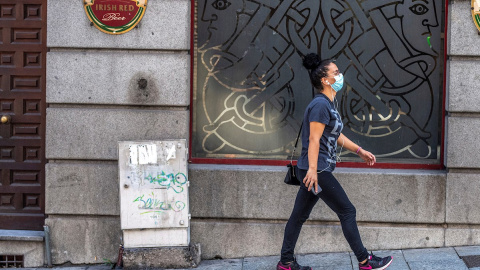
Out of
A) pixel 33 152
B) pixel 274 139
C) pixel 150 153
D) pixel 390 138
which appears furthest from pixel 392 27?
pixel 33 152

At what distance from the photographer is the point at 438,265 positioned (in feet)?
20.9

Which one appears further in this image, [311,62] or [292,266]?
[292,266]

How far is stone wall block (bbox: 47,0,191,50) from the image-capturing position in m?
6.91

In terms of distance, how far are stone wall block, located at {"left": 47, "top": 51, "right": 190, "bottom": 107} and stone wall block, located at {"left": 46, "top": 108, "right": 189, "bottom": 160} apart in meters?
0.13

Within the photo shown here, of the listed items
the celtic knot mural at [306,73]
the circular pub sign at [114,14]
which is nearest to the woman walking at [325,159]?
the celtic knot mural at [306,73]

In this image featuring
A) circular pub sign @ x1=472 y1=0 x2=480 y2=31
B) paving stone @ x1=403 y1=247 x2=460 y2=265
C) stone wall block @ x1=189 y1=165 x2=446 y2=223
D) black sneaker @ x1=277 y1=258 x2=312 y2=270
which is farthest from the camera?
stone wall block @ x1=189 y1=165 x2=446 y2=223

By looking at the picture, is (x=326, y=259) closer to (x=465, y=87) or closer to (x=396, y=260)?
(x=396, y=260)

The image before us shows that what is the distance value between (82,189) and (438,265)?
3.61 metres

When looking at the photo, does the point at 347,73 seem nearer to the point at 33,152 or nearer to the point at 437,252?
the point at 437,252

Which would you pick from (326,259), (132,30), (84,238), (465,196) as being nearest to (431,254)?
(465,196)

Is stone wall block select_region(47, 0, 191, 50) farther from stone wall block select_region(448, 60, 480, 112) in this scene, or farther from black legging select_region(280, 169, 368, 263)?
stone wall block select_region(448, 60, 480, 112)

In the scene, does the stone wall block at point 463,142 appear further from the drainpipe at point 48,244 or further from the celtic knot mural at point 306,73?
the drainpipe at point 48,244

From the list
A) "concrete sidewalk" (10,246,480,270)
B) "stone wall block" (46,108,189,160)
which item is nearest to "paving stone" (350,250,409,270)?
"concrete sidewalk" (10,246,480,270)

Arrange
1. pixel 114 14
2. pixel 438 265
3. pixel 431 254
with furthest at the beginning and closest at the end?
pixel 114 14
pixel 431 254
pixel 438 265
